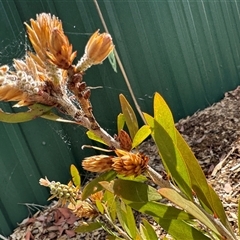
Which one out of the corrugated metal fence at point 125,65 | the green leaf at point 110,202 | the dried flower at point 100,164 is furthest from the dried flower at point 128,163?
the corrugated metal fence at point 125,65

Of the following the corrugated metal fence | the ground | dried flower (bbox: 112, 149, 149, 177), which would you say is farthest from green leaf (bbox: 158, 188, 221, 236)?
the corrugated metal fence

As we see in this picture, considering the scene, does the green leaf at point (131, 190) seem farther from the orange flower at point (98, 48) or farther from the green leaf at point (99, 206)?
the green leaf at point (99, 206)

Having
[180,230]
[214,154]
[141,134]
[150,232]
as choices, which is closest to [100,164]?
[141,134]

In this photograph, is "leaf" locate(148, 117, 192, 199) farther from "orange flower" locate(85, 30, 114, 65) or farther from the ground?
the ground

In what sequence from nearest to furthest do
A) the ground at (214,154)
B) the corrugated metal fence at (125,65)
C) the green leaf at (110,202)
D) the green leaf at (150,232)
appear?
the green leaf at (150,232) → the green leaf at (110,202) → the ground at (214,154) → the corrugated metal fence at (125,65)

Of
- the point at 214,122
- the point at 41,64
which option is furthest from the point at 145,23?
the point at 41,64

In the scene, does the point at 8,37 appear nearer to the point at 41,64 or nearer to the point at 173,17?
the point at 173,17

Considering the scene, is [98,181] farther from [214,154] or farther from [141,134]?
[214,154]
